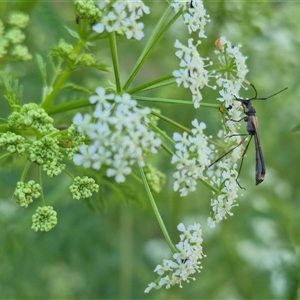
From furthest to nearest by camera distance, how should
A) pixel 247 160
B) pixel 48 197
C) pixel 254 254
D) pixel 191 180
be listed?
1. pixel 254 254
2. pixel 247 160
3. pixel 48 197
4. pixel 191 180

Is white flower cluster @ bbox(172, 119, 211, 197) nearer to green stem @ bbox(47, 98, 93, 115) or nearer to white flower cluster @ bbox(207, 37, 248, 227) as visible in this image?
white flower cluster @ bbox(207, 37, 248, 227)

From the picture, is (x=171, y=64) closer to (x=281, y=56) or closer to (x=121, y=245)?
(x=281, y=56)

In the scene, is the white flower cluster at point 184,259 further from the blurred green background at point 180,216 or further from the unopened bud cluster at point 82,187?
the blurred green background at point 180,216

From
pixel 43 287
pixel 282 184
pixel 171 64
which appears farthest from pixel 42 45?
pixel 282 184

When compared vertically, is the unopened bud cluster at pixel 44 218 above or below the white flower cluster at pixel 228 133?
below

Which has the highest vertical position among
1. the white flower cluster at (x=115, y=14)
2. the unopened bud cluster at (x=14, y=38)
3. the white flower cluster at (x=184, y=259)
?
the unopened bud cluster at (x=14, y=38)

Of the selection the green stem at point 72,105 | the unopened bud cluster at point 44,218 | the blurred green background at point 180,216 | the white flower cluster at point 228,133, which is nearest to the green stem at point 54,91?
the green stem at point 72,105

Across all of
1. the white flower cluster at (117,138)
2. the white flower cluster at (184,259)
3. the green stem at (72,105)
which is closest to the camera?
the white flower cluster at (117,138)

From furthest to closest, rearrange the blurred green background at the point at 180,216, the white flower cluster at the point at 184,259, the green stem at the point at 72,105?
1. the blurred green background at the point at 180,216
2. the green stem at the point at 72,105
3. the white flower cluster at the point at 184,259
